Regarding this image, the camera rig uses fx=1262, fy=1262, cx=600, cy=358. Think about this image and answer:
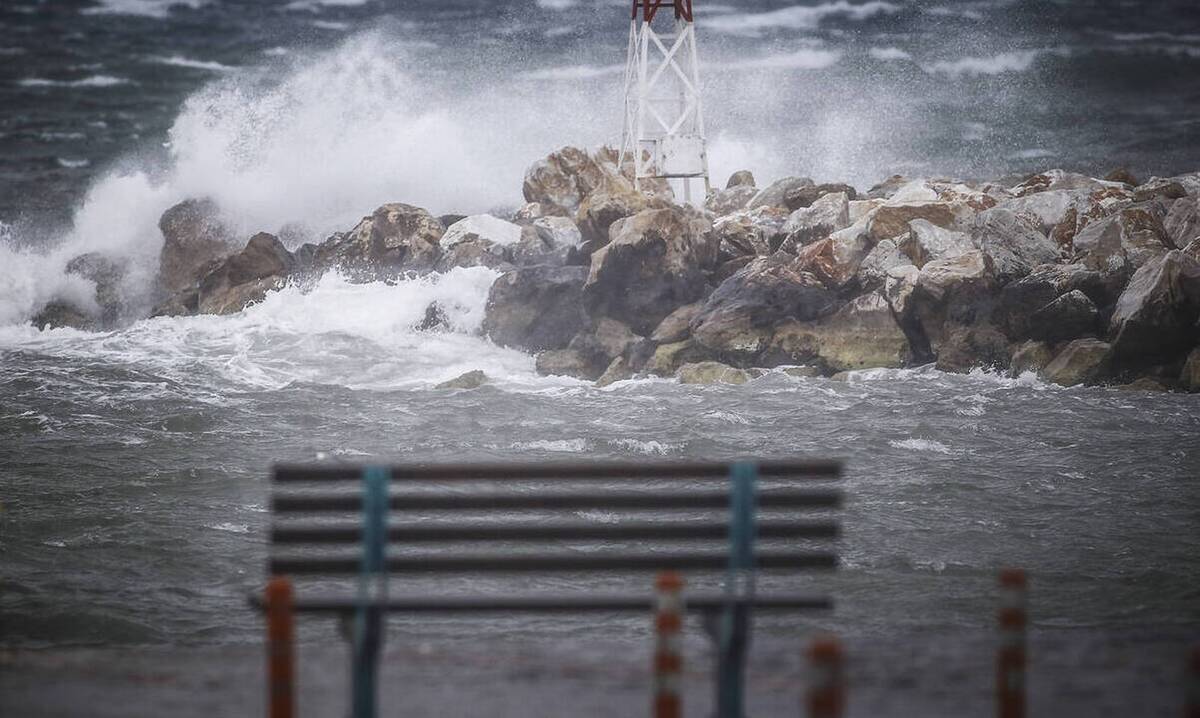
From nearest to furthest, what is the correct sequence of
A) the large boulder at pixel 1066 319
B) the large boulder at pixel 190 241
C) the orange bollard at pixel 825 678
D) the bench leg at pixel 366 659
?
the orange bollard at pixel 825 678 < the bench leg at pixel 366 659 < the large boulder at pixel 1066 319 < the large boulder at pixel 190 241

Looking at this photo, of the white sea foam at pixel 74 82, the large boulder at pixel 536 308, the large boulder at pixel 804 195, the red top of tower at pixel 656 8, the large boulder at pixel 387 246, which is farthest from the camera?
the white sea foam at pixel 74 82

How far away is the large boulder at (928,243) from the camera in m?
26.8

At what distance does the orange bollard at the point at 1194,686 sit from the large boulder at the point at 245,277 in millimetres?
33546

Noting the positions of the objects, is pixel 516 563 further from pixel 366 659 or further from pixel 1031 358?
pixel 1031 358

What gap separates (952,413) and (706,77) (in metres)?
28.0

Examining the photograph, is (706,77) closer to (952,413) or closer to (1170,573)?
(952,413)

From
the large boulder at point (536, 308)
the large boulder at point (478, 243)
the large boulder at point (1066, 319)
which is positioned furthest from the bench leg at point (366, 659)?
the large boulder at point (478, 243)

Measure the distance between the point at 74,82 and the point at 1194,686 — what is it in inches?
1883

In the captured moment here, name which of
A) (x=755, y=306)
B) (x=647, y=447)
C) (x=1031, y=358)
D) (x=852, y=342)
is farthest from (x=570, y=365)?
(x=1031, y=358)

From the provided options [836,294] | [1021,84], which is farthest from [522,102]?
[836,294]

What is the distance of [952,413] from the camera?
Answer: 21594 mm

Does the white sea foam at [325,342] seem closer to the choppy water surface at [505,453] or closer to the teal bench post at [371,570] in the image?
the choppy water surface at [505,453]

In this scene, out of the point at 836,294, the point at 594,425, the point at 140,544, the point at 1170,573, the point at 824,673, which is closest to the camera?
the point at 824,673

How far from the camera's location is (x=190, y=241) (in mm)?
41344
